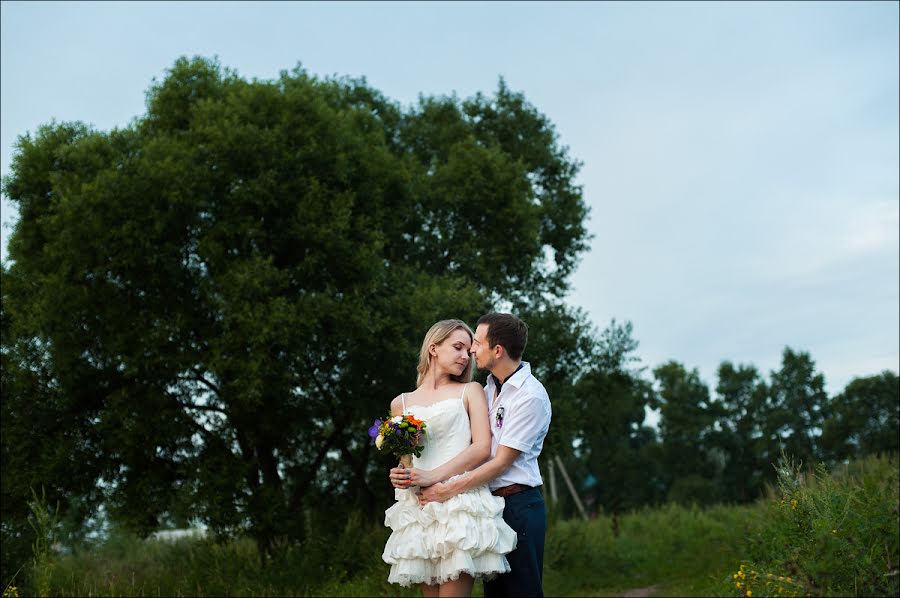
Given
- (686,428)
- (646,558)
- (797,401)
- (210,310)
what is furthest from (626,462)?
(210,310)

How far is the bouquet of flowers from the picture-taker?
4805 mm

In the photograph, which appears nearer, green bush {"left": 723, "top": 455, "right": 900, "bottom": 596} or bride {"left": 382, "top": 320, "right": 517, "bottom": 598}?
bride {"left": 382, "top": 320, "right": 517, "bottom": 598}

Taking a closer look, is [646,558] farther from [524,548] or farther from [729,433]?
[729,433]

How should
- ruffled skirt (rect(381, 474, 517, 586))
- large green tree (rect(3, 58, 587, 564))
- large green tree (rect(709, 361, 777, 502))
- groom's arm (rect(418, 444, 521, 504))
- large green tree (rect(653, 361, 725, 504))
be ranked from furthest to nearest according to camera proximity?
large green tree (rect(653, 361, 725, 504)), large green tree (rect(709, 361, 777, 502)), large green tree (rect(3, 58, 587, 564)), groom's arm (rect(418, 444, 521, 504)), ruffled skirt (rect(381, 474, 517, 586))

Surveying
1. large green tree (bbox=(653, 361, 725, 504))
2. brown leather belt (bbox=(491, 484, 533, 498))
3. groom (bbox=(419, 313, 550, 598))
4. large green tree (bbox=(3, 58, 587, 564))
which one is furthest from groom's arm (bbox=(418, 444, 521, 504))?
large green tree (bbox=(653, 361, 725, 504))

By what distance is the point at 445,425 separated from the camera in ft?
16.1

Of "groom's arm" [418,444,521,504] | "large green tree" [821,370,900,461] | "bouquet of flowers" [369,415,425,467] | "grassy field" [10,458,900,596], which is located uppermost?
"large green tree" [821,370,900,461]

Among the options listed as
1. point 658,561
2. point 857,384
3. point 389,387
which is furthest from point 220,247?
point 857,384

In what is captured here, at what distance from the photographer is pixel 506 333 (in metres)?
4.96

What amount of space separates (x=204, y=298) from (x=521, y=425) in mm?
11177

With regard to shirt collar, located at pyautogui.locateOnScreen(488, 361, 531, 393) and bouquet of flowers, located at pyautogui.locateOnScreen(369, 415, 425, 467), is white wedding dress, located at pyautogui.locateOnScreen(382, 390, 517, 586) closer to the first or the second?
bouquet of flowers, located at pyautogui.locateOnScreen(369, 415, 425, 467)

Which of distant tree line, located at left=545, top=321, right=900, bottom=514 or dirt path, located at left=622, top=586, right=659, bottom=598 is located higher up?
distant tree line, located at left=545, top=321, right=900, bottom=514

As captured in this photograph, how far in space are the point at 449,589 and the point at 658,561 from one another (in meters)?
13.7

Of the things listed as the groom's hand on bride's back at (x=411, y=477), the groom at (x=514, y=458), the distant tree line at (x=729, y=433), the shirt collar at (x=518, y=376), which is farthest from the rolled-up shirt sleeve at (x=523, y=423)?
the distant tree line at (x=729, y=433)
